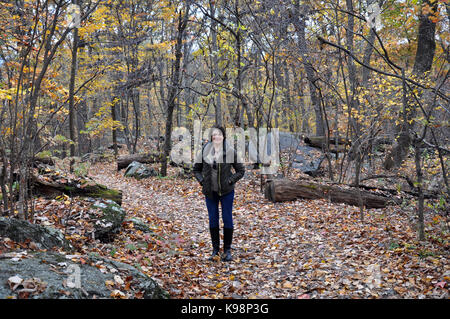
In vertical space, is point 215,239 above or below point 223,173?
below

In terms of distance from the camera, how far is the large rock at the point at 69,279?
2781mm

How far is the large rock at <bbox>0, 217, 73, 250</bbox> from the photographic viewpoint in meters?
3.76

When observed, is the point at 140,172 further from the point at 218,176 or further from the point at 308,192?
the point at 218,176

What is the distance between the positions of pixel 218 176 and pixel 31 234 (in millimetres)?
2620

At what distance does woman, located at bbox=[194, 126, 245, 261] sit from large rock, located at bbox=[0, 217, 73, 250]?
83.3 inches

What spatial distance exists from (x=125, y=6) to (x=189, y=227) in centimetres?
1363

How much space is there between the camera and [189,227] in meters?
7.31

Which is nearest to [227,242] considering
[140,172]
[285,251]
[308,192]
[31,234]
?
[285,251]

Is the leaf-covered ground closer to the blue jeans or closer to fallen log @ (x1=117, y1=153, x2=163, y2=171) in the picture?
the blue jeans

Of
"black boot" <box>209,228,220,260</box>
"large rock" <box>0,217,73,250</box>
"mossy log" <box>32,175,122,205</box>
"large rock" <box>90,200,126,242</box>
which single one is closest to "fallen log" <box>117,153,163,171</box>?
"mossy log" <box>32,175,122,205</box>

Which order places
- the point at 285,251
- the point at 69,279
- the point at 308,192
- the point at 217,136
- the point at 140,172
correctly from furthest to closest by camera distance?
1. the point at 140,172
2. the point at 308,192
3. the point at 285,251
4. the point at 217,136
5. the point at 69,279

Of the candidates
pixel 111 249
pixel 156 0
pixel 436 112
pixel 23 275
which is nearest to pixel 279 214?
pixel 111 249

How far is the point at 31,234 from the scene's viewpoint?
3947 millimetres

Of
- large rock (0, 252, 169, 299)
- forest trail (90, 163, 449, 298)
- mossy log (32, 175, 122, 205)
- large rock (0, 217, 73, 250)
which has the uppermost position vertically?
mossy log (32, 175, 122, 205)
